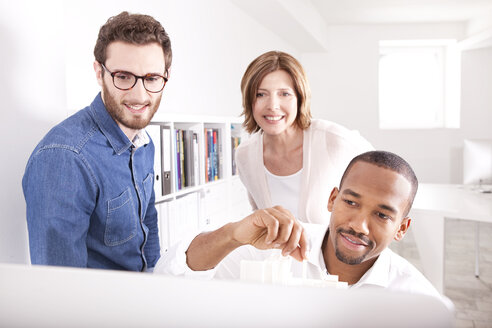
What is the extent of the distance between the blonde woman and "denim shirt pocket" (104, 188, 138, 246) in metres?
0.81

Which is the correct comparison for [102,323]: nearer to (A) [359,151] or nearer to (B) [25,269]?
(B) [25,269]

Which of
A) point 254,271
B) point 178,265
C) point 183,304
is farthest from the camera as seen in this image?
point 178,265

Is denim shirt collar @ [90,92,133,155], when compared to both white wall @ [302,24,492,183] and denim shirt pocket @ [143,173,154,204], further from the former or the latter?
white wall @ [302,24,492,183]

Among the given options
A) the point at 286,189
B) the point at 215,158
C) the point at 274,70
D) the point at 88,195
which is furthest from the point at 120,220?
the point at 215,158

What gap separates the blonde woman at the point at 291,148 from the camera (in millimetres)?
1898

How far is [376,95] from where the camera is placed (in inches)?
252

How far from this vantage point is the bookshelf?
2154mm

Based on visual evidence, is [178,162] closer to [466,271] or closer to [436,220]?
[436,220]

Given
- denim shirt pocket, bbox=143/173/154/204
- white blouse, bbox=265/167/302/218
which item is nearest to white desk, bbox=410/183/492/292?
white blouse, bbox=265/167/302/218

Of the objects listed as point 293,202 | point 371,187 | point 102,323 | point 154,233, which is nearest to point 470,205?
point 293,202

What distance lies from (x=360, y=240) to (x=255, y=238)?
0.42 metres

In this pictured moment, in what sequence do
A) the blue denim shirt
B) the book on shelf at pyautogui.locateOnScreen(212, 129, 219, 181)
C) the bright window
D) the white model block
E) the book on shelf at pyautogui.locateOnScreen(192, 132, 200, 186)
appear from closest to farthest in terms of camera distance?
the white model block → the blue denim shirt → the book on shelf at pyautogui.locateOnScreen(192, 132, 200, 186) → the book on shelf at pyautogui.locateOnScreen(212, 129, 219, 181) → the bright window

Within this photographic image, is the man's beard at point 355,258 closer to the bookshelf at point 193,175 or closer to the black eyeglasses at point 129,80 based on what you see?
the black eyeglasses at point 129,80

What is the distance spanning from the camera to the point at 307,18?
194 inches
